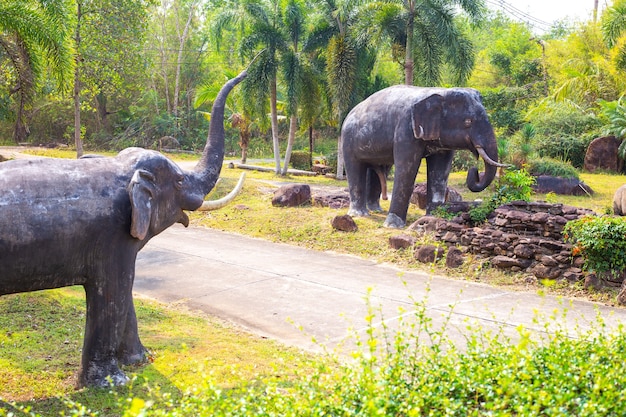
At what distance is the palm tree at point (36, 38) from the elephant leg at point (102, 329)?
6.13 m

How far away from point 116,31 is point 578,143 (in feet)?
Result: 50.1

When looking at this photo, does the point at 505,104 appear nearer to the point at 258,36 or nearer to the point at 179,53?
the point at 258,36

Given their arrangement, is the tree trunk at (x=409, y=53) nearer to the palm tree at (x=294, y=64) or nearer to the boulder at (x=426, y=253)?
the palm tree at (x=294, y=64)

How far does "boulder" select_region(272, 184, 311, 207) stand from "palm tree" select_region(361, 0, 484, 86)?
17.8 feet

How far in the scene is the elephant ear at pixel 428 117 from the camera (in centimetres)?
1254

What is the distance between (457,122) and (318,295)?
16.3ft

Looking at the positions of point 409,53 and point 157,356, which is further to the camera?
point 409,53

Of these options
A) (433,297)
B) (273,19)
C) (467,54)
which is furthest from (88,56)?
(433,297)

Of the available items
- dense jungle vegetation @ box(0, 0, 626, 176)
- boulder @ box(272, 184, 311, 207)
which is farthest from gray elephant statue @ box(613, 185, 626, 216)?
boulder @ box(272, 184, 311, 207)

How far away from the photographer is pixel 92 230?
5.58 m

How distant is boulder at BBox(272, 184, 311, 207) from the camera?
16.1m

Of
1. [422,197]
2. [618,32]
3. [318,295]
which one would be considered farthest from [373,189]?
[618,32]

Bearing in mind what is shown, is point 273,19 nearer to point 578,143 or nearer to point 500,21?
point 578,143

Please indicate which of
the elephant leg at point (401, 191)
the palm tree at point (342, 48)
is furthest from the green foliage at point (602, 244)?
the palm tree at point (342, 48)
